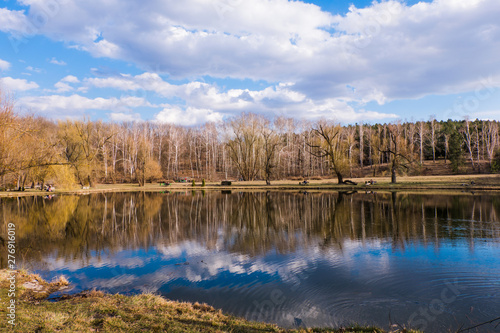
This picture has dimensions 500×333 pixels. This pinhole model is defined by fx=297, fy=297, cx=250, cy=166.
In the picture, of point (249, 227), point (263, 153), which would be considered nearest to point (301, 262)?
point (249, 227)

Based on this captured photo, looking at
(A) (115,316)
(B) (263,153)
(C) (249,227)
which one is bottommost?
(C) (249,227)

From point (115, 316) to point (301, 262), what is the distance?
24.5 feet

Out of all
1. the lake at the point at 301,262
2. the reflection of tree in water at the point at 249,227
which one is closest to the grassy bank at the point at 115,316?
the lake at the point at 301,262

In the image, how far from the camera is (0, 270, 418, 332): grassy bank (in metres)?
6.11

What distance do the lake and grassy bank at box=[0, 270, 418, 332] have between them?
1.00 m

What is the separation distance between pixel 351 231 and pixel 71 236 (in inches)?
670

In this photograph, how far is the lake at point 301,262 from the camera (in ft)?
26.3

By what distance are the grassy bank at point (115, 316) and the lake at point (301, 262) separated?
39.5 inches

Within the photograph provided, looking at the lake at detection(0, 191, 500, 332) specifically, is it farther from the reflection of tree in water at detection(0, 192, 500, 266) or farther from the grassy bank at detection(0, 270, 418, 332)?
the grassy bank at detection(0, 270, 418, 332)

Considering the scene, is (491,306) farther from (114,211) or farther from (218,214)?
(114,211)

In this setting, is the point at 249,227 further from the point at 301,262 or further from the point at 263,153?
the point at 263,153

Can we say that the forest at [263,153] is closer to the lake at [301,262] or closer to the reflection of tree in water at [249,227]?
the reflection of tree in water at [249,227]

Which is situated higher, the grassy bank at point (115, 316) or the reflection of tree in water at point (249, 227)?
the grassy bank at point (115, 316)

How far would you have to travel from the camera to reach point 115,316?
681 centimetres
